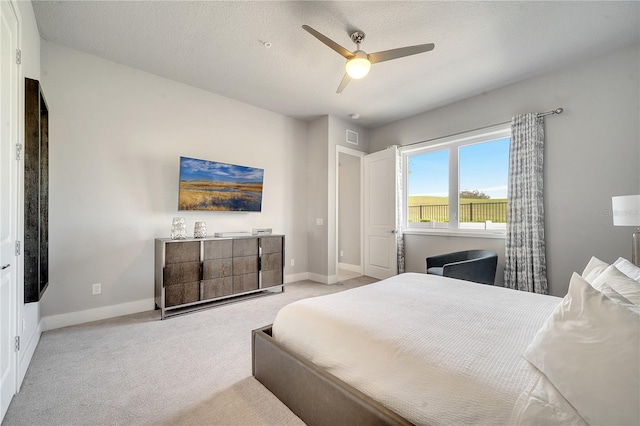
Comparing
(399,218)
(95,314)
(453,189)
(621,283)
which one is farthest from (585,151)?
(95,314)

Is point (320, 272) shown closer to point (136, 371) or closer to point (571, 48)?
point (136, 371)

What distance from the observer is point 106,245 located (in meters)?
3.13

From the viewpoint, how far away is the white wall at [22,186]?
194 centimetres

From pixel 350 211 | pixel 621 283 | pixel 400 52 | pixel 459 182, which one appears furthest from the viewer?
pixel 350 211

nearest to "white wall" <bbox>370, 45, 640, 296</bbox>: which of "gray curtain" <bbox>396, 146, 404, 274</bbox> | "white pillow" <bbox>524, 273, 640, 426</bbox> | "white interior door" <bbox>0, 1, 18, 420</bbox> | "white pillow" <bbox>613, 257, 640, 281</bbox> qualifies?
"gray curtain" <bbox>396, 146, 404, 274</bbox>

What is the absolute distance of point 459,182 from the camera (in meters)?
4.31

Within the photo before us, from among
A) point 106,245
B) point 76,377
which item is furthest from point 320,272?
point 76,377

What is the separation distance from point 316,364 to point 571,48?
13.0 ft

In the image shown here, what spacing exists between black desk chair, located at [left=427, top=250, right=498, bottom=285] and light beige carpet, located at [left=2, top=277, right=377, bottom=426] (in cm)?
216

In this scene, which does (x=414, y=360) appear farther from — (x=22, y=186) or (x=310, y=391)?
(x=22, y=186)

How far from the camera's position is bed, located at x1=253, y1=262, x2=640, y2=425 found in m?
0.92

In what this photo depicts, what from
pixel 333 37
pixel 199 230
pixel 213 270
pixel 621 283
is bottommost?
pixel 213 270

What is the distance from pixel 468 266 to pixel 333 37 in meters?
Result: 2.81

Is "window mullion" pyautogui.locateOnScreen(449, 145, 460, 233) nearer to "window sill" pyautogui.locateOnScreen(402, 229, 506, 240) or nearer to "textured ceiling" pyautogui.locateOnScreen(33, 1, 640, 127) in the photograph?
"window sill" pyautogui.locateOnScreen(402, 229, 506, 240)
